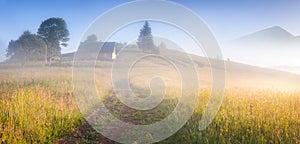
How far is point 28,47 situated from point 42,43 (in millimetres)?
3177

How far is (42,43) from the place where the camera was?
172 ft

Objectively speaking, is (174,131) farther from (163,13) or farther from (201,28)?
(163,13)

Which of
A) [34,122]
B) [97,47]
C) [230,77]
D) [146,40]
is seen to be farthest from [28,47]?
[34,122]

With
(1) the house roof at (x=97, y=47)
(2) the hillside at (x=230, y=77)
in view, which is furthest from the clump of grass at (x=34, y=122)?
(1) the house roof at (x=97, y=47)

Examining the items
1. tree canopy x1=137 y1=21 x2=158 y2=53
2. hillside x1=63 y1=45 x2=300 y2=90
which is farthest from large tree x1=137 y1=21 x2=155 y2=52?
hillside x1=63 y1=45 x2=300 y2=90

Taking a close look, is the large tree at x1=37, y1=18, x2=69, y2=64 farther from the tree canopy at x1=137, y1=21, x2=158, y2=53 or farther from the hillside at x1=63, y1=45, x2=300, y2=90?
the tree canopy at x1=137, y1=21, x2=158, y2=53

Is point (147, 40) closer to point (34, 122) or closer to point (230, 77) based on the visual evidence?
point (230, 77)

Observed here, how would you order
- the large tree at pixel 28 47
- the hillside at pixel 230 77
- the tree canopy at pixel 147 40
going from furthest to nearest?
the tree canopy at pixel 147 40 → the large tree at pixel 28 47 → the hillside at pixel 230 77

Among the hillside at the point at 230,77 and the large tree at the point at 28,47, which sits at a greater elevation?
the large tree at the point at 28,47

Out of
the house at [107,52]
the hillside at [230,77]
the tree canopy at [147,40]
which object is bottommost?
the hillside at [230,77]

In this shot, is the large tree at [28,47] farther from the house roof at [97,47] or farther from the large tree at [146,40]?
the large tree at [146,40]

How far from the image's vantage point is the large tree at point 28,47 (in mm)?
51594

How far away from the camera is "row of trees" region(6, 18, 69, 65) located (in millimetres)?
51919

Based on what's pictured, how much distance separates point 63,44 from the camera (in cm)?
5628
